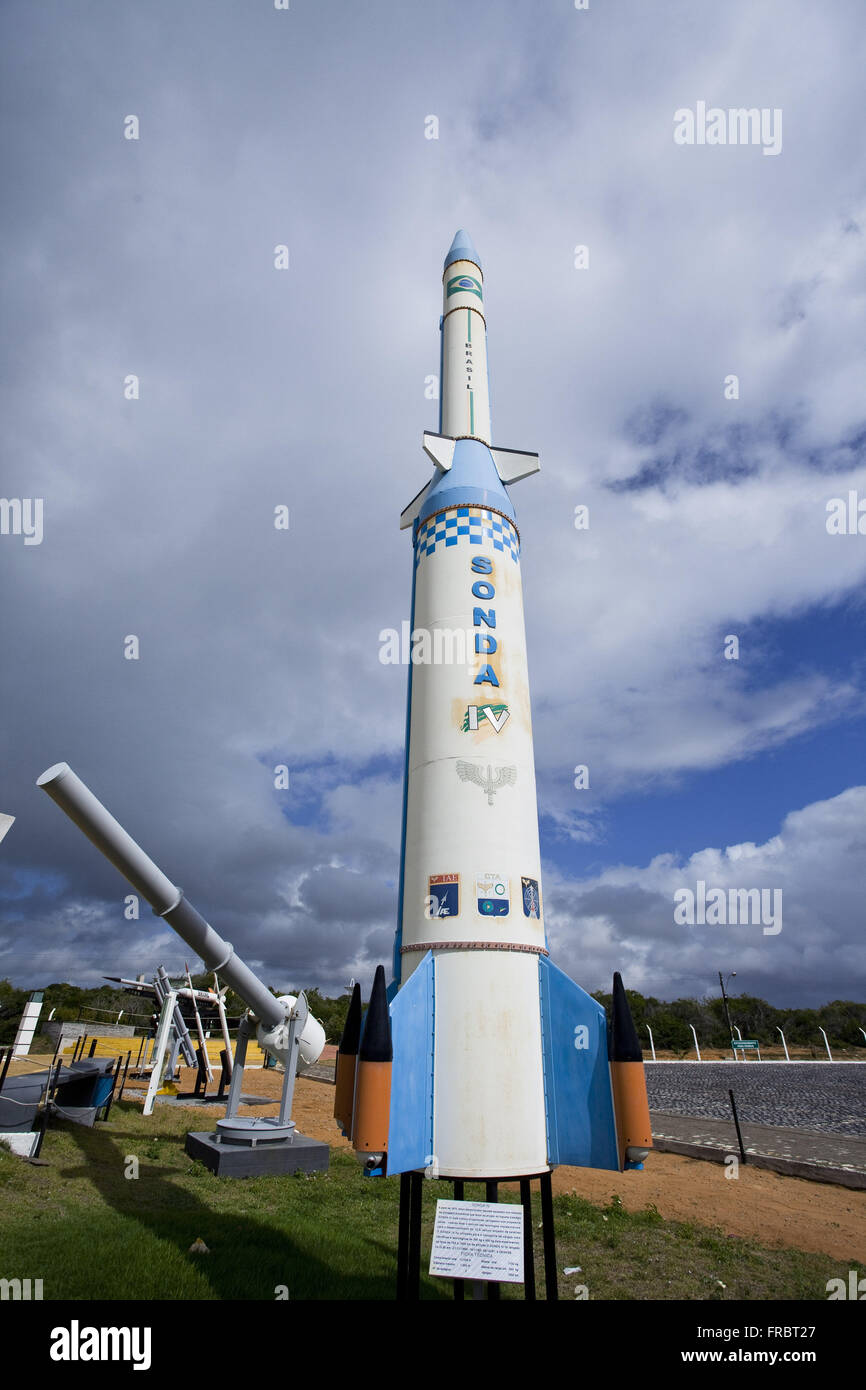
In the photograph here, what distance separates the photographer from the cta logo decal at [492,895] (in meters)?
7.39

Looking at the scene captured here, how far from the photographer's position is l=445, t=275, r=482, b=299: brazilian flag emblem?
38.9 feet

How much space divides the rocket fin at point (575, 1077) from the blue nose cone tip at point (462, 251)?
1179cm

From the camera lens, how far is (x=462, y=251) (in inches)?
493

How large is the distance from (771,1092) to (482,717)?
83.2 ft

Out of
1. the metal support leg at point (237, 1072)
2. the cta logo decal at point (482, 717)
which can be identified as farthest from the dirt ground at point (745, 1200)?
the cta logo decal at point (482, 717)

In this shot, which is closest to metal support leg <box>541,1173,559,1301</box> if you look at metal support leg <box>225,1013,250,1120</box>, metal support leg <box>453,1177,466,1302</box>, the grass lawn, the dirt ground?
metal support leg <box>453,1177,466,1302</box>

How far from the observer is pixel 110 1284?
23.4 ft

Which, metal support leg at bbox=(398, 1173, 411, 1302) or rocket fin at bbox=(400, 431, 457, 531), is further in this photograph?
rocket fin at bbox=(400, 431, 457, 531)

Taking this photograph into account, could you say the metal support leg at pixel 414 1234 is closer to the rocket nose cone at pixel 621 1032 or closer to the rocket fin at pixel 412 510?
the rocket nose cone at pixel 621 1032

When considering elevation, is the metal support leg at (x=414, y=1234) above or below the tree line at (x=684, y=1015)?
below

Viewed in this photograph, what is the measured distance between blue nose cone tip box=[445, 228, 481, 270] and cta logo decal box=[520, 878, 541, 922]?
10.7 metres

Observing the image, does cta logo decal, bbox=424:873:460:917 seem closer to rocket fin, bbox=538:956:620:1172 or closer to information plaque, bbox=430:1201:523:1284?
rocket fin, bbox=538:956:620:1172
